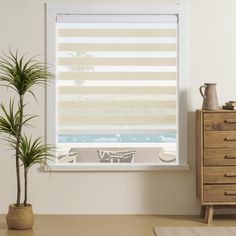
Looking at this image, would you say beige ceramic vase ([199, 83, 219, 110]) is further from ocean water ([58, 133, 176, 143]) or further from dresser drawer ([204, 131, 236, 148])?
ocean water ([58, 133, 176, 143])

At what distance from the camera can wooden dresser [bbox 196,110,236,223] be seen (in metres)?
5.59

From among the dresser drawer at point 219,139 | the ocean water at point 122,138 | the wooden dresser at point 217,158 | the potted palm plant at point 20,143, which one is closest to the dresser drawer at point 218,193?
the wooden dresser at point 217,158

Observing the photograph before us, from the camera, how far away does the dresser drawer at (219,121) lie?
18.3 feet

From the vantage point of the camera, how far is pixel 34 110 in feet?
19.8

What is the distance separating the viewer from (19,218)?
5.30 m

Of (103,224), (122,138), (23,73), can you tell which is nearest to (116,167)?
(122,138)

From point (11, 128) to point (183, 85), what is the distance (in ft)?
6.04

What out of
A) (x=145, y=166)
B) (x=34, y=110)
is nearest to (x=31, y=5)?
(x=34, y=110)

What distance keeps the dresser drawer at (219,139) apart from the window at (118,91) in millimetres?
477

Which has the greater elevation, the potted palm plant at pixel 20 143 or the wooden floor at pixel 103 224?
the potted palm plant at pixel 20 143

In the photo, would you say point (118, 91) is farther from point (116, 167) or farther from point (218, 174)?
point (218, 174)

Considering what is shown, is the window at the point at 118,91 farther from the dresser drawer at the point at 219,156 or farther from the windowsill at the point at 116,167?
the dresser drawer at the point at 219,156

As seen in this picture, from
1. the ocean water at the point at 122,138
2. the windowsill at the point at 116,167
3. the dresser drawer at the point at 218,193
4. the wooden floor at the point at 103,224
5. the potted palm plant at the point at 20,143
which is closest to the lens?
the wooden floor at the point at 103,224

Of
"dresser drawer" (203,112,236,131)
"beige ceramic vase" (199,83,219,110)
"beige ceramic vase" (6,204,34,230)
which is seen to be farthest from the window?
"beige ceramic vase" (6,204,34,230)
